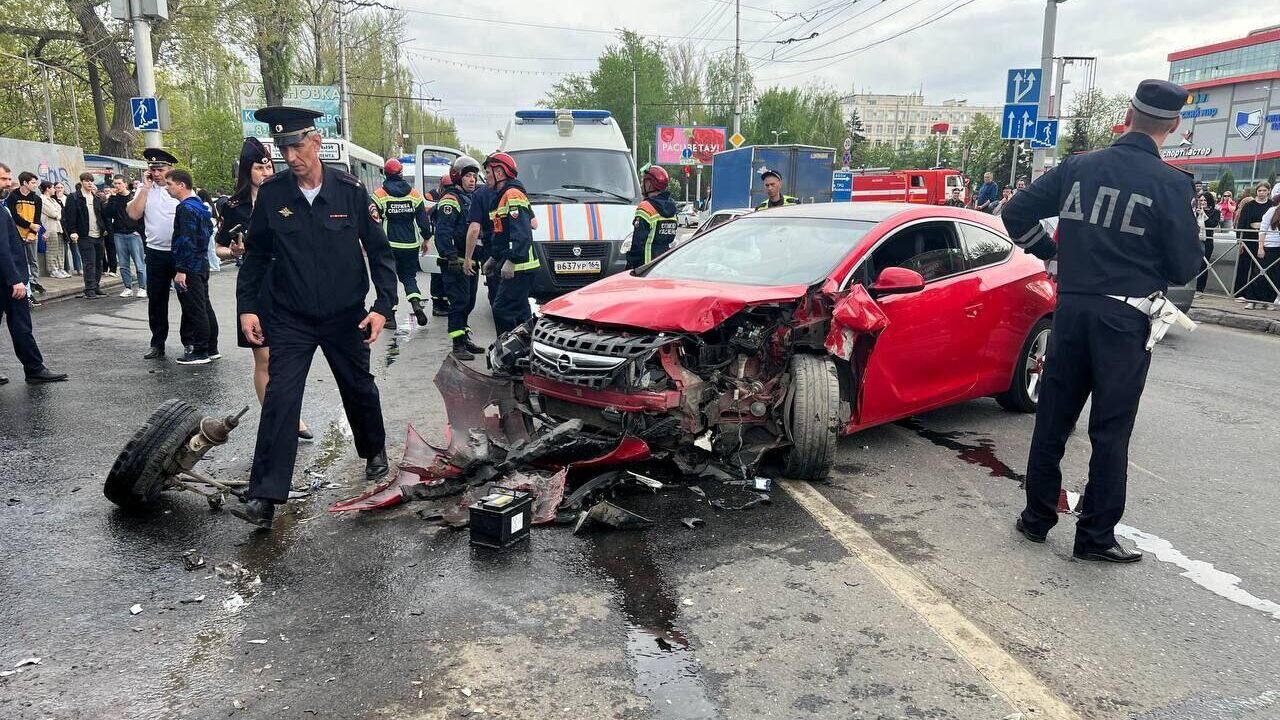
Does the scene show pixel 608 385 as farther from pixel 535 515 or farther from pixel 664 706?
pixel 664 706

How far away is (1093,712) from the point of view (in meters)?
2.66

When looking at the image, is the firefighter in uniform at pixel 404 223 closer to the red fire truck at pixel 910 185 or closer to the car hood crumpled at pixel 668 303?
the car hood crumpled at pixel 668 303

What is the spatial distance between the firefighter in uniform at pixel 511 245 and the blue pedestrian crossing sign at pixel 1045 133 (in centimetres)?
1138

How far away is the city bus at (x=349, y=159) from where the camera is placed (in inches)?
928

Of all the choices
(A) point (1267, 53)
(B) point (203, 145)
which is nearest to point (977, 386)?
(B) point (203, 145)

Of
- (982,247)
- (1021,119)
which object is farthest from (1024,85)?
(982,247)

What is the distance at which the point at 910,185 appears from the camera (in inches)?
1436

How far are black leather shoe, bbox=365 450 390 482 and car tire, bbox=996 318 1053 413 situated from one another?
14.3 ft

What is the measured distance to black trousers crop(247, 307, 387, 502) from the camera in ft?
13.5

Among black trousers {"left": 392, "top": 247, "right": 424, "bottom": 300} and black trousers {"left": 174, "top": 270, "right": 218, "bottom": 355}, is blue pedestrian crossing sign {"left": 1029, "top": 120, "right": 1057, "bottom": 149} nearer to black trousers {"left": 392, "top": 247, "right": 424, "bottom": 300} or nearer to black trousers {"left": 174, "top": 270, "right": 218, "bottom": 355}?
black trousers {"left": 392, "top": 247, "right": 424, "bottom": 300}

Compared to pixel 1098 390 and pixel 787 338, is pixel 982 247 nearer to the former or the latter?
pixel 787 338

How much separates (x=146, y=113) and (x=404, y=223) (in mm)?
7740

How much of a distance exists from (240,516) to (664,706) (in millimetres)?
2541

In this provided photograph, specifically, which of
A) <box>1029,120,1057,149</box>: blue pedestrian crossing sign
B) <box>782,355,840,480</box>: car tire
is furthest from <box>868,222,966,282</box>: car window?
<box>1029,120,1057,149</box>: blue pedestrian crossing sign
